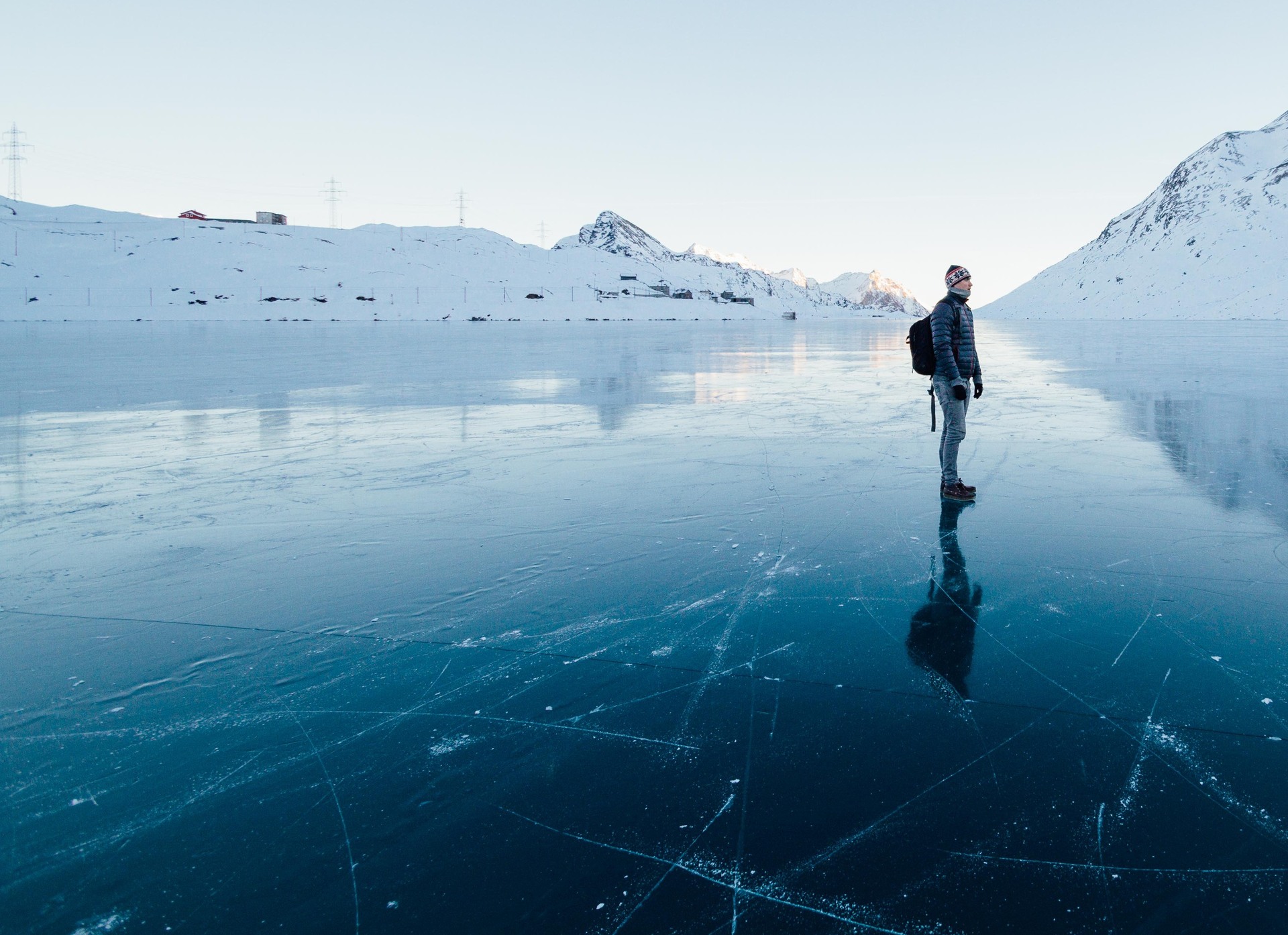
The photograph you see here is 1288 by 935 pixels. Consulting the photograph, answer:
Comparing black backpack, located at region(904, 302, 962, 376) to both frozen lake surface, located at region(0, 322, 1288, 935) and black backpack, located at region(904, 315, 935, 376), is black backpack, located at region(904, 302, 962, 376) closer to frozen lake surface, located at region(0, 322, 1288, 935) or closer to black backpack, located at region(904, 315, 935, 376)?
black backpack, located at region(904, 315, 935, 376)

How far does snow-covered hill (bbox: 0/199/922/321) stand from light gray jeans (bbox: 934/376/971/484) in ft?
261

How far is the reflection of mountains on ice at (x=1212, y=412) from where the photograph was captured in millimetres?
6699

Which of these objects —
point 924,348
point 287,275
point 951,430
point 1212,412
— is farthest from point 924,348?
point 287,275

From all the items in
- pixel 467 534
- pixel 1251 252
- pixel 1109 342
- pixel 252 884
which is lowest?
pixel 252 884

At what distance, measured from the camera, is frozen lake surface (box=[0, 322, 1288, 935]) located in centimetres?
224

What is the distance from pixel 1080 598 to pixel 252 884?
397 centimetres

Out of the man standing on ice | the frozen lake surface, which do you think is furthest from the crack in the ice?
the man standing on ice

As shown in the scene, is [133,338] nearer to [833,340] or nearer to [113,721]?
[833,340]

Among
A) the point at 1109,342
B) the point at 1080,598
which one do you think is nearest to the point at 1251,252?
the point at 1109,342

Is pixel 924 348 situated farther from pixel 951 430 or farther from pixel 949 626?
pixel 949 626

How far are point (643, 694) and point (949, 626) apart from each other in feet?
5.33

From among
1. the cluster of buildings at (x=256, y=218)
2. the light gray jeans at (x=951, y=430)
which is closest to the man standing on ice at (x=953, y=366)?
the light gray jeans at (x=951, y=430)

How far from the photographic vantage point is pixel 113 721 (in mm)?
3115

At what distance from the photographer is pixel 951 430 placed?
6426 millimetres
